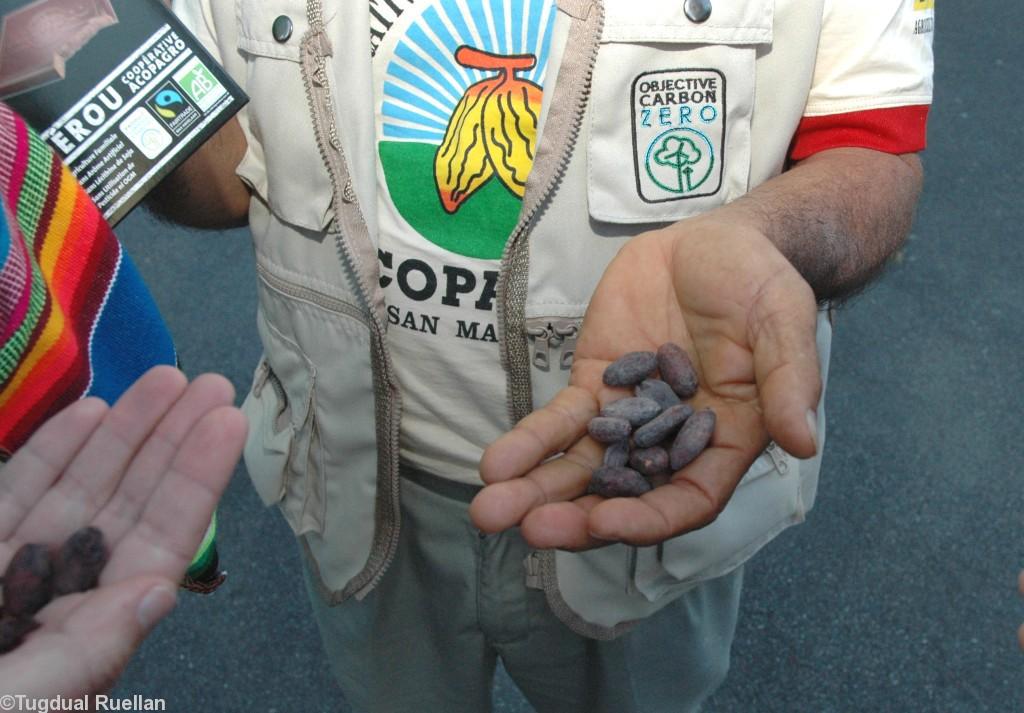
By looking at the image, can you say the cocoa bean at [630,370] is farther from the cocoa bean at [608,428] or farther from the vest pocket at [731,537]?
the vest pocket at [731,537]

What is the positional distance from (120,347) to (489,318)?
15.1 inches

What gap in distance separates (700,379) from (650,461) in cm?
10

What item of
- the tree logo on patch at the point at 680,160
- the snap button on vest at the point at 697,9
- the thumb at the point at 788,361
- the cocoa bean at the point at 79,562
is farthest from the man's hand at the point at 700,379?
the cocoa bean at the point at 79,562

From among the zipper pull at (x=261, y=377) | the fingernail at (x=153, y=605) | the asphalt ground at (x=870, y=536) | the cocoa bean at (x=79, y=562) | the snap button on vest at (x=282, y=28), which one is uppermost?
the snap button on vest at (x=282, y=28)

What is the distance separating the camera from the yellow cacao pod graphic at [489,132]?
1.02 m

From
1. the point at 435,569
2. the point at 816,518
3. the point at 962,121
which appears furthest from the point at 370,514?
the point at 962,121

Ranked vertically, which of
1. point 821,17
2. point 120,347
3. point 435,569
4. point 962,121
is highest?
point 821,17

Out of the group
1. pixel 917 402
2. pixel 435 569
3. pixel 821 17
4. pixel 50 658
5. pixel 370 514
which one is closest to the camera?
pixel 50 658

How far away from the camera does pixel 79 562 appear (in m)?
0.81

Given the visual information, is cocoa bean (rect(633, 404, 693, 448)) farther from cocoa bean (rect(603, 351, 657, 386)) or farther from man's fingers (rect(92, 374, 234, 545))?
man's fingers (rect(92, 374, 234, 545))

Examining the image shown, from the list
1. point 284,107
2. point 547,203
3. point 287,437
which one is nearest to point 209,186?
point 284,107

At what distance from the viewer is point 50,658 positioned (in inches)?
27.5

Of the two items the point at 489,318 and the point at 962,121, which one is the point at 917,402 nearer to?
the point at 962,121

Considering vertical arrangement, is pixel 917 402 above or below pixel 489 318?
below
